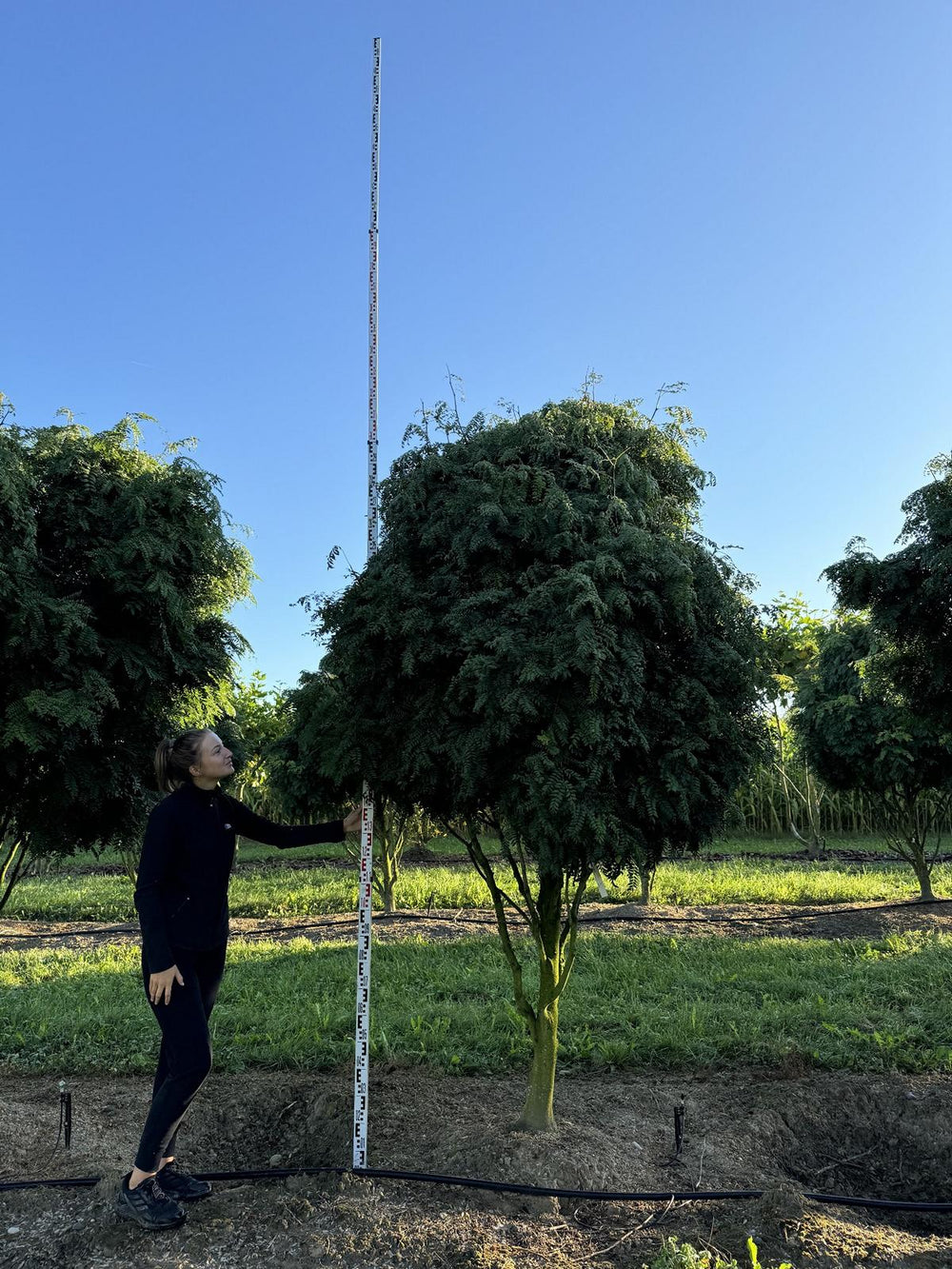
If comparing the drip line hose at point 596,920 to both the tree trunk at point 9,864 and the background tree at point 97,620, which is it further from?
the background tree at point 97,620

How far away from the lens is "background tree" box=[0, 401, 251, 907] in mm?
5312

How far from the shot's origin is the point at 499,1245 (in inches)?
150


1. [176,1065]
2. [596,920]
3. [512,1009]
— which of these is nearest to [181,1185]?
[176,1065]

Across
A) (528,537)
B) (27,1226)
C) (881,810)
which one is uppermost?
(528,537)

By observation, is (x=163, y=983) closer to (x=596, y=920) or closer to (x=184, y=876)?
(x=184, y=876)

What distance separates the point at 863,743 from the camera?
1268cm

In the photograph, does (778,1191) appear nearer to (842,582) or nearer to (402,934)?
(842,582)

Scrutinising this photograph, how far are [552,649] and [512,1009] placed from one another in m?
4.40

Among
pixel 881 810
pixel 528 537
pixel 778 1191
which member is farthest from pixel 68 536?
pixel 881 810

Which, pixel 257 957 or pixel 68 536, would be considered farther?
pixel 257 957

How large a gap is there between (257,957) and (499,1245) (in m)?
6.61

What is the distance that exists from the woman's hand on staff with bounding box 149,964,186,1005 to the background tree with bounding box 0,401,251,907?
5.72ft

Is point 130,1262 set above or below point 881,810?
below

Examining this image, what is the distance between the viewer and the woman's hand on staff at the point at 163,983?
395 cm
